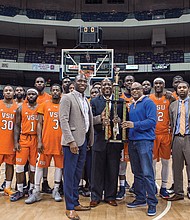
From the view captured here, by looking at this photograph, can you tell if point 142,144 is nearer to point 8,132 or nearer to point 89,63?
point 8,132

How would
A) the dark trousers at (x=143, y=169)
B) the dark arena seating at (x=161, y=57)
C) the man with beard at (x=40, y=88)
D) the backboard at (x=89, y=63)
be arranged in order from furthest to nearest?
the dark arena seating at (x=161, y=57) → the backboard at (x=89, y=63) → the man with beard at (x=40, y=88) → the dark trousers at (x=143, y=169)

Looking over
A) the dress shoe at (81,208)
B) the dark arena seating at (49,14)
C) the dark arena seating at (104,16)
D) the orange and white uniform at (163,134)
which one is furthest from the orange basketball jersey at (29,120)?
the dark arena seating at (104,16)

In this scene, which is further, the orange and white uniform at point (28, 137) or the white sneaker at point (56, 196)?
the orange and white uniform at point (28, 137)

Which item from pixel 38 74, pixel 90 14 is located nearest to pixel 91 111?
pixel 38 74

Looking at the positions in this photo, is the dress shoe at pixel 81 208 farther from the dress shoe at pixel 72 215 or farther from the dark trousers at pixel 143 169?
the dark trousers at pixel 143 169

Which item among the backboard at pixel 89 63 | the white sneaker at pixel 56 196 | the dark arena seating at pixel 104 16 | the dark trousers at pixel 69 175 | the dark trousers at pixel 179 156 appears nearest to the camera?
the dark trousers at pixel 69 175

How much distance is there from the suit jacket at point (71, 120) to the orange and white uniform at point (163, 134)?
4.93 feet

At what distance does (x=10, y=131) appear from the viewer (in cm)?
470

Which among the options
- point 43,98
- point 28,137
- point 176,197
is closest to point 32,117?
point 28,137

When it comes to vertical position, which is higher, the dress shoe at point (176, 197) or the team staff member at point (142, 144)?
the team staff member at point (142, 144)

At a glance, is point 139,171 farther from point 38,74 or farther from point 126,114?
point 38,74

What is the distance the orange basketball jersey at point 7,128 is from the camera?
465cm

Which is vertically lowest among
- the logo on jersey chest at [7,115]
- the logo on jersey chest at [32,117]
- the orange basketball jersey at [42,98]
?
the logo on jersey chest at [32,117]

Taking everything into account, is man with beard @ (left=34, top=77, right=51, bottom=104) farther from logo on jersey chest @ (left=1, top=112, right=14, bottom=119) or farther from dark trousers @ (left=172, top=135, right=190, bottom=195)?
dark trousers @ (left=172, top=135, right=190, bottom=195)
